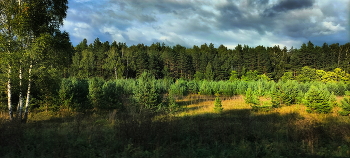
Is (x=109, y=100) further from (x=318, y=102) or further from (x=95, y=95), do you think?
(x=318, y=102)

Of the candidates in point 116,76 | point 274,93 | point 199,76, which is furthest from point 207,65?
point 274,93

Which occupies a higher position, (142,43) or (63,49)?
(142,43)

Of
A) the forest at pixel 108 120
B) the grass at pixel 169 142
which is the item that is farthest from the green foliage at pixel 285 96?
the grass at pixel 169 142

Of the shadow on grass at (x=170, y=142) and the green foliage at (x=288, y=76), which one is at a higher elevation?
the green foliage at (x=288, y=76)

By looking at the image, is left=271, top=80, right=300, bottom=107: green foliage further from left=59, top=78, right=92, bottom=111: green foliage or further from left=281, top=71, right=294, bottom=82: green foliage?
left=281, top=71, right=294, bottom=82: green foliage

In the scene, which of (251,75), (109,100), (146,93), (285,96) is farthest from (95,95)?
(251,75)

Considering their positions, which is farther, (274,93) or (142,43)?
(142,43)

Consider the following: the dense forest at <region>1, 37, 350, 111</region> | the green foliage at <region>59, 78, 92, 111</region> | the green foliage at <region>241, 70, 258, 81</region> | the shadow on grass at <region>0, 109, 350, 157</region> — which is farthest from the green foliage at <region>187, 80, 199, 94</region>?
the shadow on grass at <region>0, 109, 350, 157</region>

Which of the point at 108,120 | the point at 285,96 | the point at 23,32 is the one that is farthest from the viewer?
the point at 285,96

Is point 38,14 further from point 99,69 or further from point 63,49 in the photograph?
point 99,69

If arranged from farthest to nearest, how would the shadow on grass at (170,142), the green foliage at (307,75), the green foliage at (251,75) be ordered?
the green foliage at (251,75)
the green foliage at (307,75)
the shadow on grass at (170,142)

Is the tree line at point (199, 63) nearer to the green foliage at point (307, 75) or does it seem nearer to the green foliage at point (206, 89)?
the green foliage at point (307, 75)

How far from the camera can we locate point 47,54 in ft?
43.0

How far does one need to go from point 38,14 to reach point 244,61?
70176 millimetres
